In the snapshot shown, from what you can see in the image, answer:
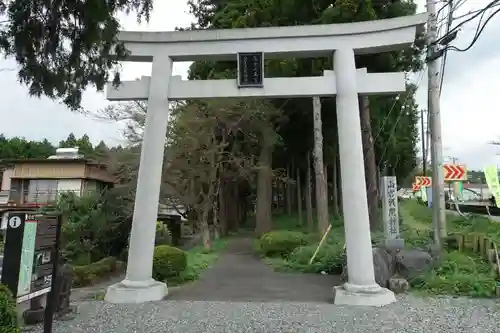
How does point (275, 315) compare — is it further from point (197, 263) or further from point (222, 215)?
point (222, 215)

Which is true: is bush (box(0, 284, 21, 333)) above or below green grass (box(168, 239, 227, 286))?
above

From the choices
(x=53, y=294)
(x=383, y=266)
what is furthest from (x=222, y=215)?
(x=53, y=294)

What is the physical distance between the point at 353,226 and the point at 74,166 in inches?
978

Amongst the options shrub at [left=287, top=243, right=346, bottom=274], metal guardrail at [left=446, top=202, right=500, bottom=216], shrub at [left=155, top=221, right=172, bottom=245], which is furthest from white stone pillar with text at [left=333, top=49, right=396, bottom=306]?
metal guardrail at [left=446, top=202, right=500, bottom=216]

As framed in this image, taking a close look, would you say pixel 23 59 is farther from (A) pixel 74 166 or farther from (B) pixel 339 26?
(A) pixel 74 166

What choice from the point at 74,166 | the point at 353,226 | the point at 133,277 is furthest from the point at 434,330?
the point at 74,166

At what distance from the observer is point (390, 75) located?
7609mm

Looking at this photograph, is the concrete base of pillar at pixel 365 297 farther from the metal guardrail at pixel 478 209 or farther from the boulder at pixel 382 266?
the metal guardrail at pixel 478 209

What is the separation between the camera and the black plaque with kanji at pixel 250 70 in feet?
25.1

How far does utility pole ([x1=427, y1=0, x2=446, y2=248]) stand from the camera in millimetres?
9984

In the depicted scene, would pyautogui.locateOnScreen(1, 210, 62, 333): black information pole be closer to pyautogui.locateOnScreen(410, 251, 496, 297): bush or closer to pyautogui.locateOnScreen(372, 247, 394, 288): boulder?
pyautogui.locateOnScreen(372, 247, 394, 288): boulder

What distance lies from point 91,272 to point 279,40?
25.9 ft

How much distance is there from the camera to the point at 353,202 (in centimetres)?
737

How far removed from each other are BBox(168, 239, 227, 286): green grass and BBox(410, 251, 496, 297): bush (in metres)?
5.38
